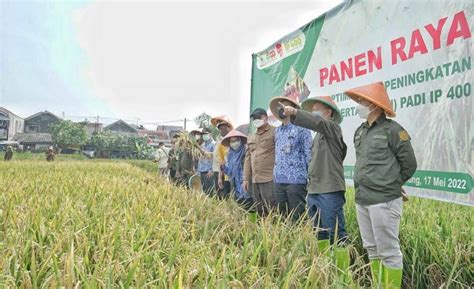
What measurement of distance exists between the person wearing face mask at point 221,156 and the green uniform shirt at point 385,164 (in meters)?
2.95

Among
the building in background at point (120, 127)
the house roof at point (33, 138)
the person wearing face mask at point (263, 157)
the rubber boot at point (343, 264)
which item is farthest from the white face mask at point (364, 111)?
the building in background at point (120, 127)

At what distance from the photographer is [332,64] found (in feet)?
12.5

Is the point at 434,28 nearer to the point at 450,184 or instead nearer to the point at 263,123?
A: the point at 450,184

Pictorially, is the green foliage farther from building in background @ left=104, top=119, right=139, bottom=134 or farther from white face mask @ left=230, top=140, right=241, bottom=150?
white face mask @ left=230, top=140, right=241, bottom=150

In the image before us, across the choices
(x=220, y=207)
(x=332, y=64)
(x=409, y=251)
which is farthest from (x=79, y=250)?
(x=332, y=64)

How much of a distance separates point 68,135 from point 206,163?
126 ft

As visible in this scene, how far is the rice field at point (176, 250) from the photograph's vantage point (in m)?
1.47

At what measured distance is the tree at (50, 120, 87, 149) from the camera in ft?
134

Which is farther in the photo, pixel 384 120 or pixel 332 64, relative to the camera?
pixel 332 64

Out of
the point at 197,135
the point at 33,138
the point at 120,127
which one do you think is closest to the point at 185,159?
the point at 197,135

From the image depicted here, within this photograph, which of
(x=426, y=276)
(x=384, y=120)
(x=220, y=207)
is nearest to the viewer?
(x=384, y=120)

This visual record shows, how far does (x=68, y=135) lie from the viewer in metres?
40.8

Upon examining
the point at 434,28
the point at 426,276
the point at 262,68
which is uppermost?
the point at 262,68

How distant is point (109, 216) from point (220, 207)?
1.05m
